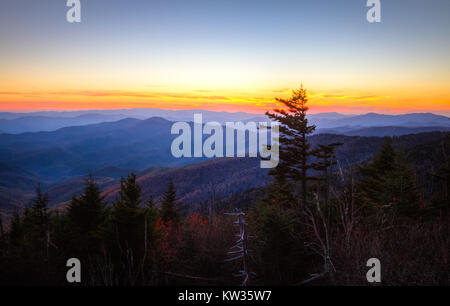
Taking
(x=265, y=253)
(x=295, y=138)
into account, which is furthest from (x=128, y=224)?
(x=295, y=138)

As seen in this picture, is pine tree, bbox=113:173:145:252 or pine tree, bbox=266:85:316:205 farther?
pine tree, bbox=266:85:316:205

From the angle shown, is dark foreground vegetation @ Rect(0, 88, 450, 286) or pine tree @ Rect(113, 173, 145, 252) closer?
dark foreground vegetation @ Rect(0, 88, 450, 286)

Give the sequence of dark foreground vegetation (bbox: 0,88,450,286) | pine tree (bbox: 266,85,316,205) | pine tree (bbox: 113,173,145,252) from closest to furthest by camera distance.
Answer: dark foreground vegetation (bbox: 0,88,450,286) < pine tree (bbox: 113,173,145,252) < pine tree (bbox: 266,85,316,205)

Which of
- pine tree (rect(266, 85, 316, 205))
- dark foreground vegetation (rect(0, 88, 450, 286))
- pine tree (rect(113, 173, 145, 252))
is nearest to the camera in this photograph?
dark foreground vegetation (rect(0, 88, 450, 286))

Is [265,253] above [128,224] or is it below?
above

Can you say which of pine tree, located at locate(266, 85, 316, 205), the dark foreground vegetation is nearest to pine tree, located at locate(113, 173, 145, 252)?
the dark foreground vegetation

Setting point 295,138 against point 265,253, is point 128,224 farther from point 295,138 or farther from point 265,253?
point 295,138

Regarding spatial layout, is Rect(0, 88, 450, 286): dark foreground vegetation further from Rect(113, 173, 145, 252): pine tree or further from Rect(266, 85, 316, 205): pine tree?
Rect(266, 85, 316, 205): pine tree
